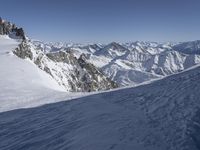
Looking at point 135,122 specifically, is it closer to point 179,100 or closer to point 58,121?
point 179,100

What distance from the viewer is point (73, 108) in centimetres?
2288

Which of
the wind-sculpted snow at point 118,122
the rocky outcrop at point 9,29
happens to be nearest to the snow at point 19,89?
the wind-sculpted snow at point 118,122

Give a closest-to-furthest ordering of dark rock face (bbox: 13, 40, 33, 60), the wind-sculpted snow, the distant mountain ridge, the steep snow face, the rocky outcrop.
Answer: the wind-sculpted snow < the steep snow face < dark rock face (bbox: 13, 40, 33, 60) < the distant mountain ridge < the rocky outcrop

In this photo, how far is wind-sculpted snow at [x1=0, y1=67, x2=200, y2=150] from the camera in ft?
46.6

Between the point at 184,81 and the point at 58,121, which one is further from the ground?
the point at 184,81

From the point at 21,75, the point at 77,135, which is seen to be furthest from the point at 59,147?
the point at 21,75

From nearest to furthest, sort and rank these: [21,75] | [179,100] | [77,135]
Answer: [77,135]
[179,100]
[21,75]

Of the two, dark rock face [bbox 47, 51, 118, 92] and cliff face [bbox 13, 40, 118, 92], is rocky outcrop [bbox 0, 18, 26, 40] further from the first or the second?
dark rock face [bbox 47, 51, 118, 92]

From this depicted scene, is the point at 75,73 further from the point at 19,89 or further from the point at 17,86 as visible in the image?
the point at 19,89

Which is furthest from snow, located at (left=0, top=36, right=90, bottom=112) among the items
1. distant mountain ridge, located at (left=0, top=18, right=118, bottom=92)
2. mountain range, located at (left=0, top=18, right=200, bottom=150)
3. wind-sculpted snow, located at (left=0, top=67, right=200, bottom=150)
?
distant mountain ridge, located at (left=0, top=18, right=118, bottom=92)

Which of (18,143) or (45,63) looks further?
(45,63)

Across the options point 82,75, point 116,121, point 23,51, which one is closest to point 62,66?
point 82,75

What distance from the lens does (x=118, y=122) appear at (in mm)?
17500

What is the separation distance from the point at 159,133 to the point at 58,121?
7.65m
